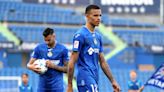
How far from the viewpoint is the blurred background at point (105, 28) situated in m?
27.9

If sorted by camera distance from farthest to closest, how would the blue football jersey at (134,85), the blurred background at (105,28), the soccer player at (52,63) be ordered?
1. the blurred background at (105,28)
2. the blue football jersey at (134,85)
3. the soccer player at (52,63)

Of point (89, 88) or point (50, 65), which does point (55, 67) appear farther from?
point (89, 88)

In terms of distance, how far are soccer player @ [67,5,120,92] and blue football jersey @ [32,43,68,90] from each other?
1.49 metres

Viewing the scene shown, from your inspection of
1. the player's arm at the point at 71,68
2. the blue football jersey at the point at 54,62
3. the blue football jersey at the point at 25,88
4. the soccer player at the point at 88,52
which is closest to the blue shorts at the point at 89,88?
the soccer player at the point at 88,52

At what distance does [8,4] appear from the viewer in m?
31.8

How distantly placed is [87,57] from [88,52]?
0.21 ft

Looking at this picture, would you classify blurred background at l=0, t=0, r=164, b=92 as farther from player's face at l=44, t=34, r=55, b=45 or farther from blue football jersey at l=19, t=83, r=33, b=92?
player's face at l=44, t=34, r=55, b=45

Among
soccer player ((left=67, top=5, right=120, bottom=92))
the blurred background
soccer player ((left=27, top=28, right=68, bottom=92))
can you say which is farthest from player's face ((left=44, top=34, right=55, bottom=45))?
the blurred background

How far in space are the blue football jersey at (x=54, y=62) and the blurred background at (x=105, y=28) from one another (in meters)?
18.9

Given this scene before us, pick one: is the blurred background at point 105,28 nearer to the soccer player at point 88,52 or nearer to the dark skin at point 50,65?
the dark skin at point 50,65

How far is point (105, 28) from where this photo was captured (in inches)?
1185

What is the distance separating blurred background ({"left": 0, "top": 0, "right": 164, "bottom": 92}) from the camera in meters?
27.9

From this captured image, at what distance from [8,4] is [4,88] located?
50.7 ft

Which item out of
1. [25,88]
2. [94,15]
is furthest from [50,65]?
[25,88]
